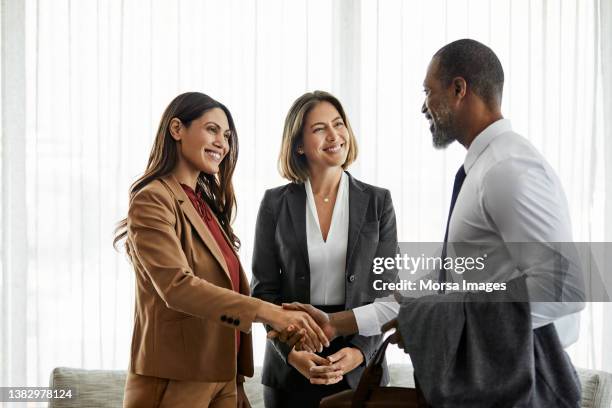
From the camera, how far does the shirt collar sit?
5.53 feet

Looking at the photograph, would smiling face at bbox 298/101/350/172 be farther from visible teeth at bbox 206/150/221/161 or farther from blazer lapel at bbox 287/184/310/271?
visible teeth at bbox 206/150/221/161

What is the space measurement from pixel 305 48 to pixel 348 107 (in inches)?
14.7

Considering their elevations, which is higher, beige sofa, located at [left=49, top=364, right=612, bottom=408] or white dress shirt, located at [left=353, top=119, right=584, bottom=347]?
white dress shirt, located at [left=353, top=119, right=584, bottom=347]

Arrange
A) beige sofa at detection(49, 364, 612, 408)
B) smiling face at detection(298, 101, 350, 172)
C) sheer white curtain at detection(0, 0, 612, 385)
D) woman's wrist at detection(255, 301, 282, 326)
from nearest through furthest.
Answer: woman's wrist at detection(255, 301, 282, 326), smiling face at detection(298, 101, 350, 172), beige sofa at detection(49, 364, 612, 408), sheer white curtain at detection(0, 0, 612, 385)

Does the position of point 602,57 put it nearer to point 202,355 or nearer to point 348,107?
point 348,107

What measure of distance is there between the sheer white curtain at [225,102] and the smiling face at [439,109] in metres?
1.60

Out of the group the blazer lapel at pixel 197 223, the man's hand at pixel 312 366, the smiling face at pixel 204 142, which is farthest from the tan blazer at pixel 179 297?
the man's hand at pixel 312 366

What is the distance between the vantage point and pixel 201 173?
2219mm

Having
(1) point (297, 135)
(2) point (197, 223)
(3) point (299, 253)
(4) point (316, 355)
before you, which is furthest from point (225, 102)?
(4) point (316, 355)

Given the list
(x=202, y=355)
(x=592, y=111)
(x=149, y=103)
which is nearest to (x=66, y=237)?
(x=149, y=103)

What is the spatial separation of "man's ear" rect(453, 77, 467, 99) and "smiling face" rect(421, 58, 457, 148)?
0.01m

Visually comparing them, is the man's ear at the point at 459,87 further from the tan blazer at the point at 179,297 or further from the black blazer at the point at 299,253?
the tan blazer at the point at 179,297

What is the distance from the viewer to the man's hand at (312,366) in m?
2.03

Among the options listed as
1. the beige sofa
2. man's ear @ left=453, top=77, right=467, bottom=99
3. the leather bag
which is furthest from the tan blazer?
the beige sofa
